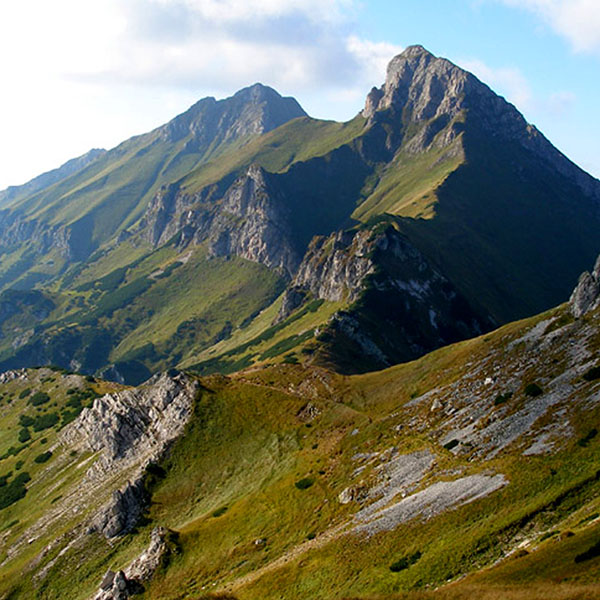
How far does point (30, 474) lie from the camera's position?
137m

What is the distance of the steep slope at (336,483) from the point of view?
170 feet

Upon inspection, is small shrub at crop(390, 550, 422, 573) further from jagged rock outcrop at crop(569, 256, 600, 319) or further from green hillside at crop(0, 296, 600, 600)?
jagged rock outcrop at crop(569, 256, 600, 319)

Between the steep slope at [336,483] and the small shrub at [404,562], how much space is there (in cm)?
22

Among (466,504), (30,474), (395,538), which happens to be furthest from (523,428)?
(30,474)

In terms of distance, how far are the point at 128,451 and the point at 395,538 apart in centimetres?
7874

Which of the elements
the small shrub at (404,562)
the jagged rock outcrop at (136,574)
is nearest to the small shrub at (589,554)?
the small shrub at (404,562)

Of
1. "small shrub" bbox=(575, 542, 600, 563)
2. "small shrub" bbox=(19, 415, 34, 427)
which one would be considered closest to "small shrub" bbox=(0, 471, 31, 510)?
"small shrub" bbox=(19, 415, 34, 427)

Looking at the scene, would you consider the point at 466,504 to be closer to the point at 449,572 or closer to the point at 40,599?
the point at 449,572

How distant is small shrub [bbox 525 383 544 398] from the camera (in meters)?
77.6

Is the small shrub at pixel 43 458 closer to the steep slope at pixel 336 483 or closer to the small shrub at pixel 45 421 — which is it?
the steep slope at pixel 336 483

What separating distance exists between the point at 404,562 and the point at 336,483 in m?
29.2

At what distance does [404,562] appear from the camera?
179ft

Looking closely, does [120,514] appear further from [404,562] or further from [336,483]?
[404,562]

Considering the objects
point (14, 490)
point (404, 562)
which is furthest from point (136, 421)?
point (404, 562)
